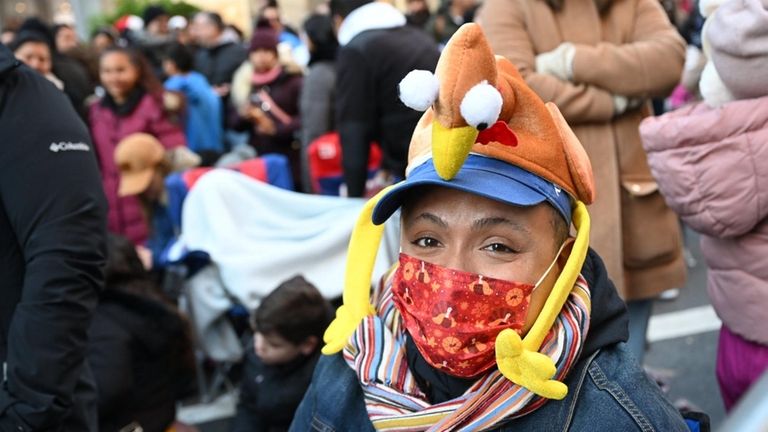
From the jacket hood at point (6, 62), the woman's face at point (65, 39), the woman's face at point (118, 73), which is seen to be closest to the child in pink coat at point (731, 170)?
the jacket hood at point (6, 62)

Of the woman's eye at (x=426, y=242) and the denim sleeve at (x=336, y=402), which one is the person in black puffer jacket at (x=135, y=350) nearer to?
the denim sleeve at (x=336, y=402)

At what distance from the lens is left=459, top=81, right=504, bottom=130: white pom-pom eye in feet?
4.64

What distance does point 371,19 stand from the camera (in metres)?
4.26

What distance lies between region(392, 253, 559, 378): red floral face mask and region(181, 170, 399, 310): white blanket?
2.52 metres

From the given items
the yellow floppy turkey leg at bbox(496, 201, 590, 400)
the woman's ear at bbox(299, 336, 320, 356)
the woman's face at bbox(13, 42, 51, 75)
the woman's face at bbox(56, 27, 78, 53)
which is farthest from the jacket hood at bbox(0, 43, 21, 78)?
the woman's face at bbox(56, 27, 78, 53)

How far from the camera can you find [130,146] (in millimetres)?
4949

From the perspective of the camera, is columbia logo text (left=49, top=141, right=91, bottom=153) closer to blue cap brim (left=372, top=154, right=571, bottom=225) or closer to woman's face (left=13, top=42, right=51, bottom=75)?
blue cap brim (left=372, top=154, right=571, bottom=225)

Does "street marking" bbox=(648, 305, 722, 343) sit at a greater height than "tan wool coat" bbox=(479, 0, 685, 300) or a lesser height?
lesser

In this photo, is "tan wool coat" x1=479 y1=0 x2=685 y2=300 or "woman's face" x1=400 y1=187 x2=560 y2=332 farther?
"tan wool coat" x1=479 y1=0 x2=685 y2=300

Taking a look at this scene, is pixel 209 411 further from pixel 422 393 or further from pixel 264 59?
pixel 422 393

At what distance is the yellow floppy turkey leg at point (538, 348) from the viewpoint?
1533 mm

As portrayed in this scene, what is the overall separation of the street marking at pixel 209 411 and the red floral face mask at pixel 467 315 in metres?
3.14

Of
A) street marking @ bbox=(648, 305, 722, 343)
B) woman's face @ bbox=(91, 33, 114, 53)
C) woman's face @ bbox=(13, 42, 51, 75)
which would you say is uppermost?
woman's face @ bbox=(13, 42, 51, 75)

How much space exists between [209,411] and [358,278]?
10.1ft
